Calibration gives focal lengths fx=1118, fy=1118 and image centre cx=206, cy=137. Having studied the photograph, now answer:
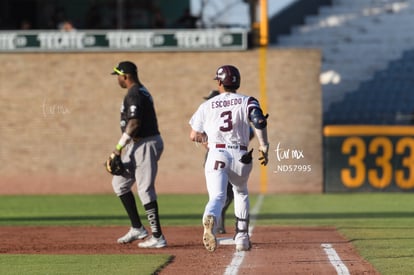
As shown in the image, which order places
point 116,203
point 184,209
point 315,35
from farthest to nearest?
point 315,35, point 116,203, point 184,209

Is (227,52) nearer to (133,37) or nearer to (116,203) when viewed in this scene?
(133,37)

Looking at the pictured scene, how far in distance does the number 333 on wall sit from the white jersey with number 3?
15223 millimetres

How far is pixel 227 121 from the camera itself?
12250 mm

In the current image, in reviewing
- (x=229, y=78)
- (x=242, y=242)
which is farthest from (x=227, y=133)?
(x=242, y=242)

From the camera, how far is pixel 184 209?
22.2 meters

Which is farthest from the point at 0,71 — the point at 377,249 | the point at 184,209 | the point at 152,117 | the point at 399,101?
the point at 377,249

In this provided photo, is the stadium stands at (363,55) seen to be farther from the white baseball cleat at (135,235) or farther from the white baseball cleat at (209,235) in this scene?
the white baseball cleat at (209,235)

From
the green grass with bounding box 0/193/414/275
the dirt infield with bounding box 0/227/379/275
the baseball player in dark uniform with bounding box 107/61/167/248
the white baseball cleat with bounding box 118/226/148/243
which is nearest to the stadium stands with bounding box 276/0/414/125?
the green grass with bounding box 0/193/414/275

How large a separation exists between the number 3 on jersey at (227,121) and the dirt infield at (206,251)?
1.42 metres

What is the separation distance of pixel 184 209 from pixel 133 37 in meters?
7.11

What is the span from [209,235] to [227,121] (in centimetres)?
141

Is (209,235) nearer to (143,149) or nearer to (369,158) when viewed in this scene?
(143,149)

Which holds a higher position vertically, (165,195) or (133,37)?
(133,37)

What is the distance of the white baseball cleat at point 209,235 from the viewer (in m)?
11.5
